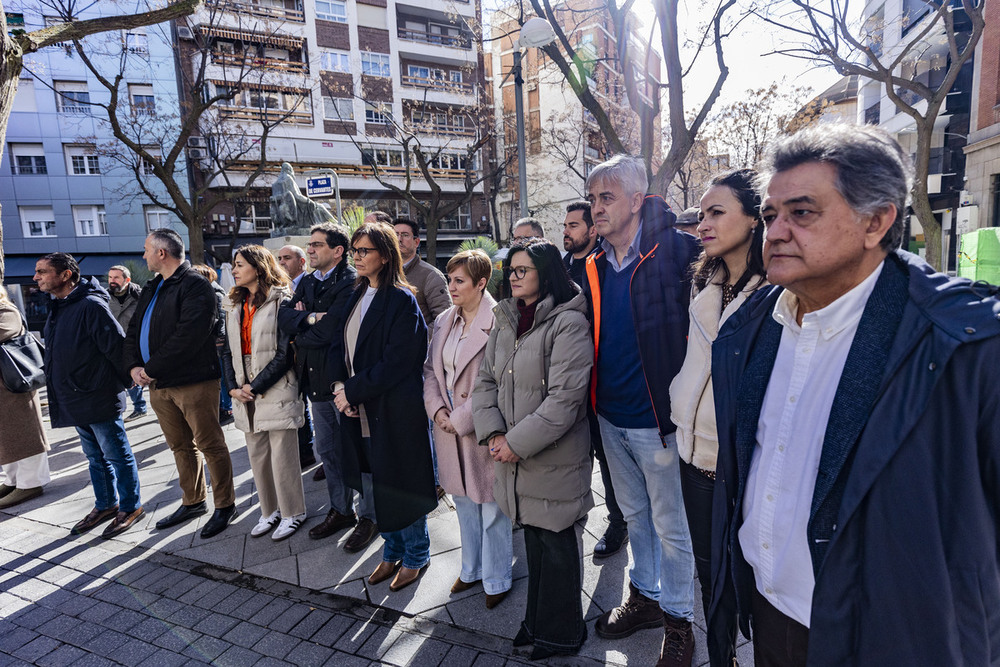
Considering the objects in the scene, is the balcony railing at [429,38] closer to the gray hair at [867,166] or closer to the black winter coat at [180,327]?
the black winter coat at [180,327]

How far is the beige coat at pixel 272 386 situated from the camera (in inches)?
155

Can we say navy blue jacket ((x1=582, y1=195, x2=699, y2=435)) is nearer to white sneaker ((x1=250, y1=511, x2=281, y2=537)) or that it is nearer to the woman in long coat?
white sneaker ((x1=250, y1=511, x2=281, y2=537))

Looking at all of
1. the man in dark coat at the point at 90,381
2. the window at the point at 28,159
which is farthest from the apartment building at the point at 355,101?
the man in dark coat at the point at 90,381

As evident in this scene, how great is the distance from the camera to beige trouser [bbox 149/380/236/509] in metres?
4.15

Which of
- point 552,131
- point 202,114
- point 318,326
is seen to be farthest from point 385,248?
point 552,131

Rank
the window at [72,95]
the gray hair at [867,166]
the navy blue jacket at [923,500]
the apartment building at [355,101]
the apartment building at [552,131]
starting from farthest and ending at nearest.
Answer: the apartment building at [552,131], the apartment building at [355,101], the window at [72,95], the gray hair at [867,166], the navy blue jacket at [923,500]

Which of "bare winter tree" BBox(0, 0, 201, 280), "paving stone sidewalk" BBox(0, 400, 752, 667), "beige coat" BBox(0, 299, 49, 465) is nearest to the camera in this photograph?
"paving stone sidewalk" BBox(0, 400, 752, 667)

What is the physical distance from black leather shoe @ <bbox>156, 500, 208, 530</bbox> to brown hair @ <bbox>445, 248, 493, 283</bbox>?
330 cm

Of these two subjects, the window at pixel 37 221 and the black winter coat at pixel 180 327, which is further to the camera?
the window at pixel 37 221

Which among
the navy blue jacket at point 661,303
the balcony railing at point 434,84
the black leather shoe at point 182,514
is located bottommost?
the black leather shoe at point 182,514

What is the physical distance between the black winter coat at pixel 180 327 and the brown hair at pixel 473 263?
6.84 feet

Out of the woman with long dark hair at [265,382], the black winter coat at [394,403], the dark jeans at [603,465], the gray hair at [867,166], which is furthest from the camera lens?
the woman with long dark hair at [265,382]

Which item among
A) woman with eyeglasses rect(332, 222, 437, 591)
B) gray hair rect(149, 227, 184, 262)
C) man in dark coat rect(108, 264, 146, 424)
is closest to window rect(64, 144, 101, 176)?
man in dark coat rect(108, 264, 146, 424)

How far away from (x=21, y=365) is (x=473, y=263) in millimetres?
4534
